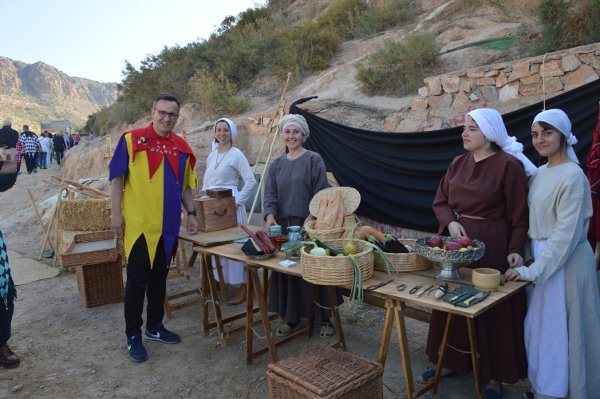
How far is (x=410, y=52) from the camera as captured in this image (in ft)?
23.3

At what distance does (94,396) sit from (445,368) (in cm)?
232

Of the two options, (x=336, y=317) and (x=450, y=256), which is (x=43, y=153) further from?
(x=450, y=256)

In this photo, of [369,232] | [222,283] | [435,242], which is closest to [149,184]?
[222,283]

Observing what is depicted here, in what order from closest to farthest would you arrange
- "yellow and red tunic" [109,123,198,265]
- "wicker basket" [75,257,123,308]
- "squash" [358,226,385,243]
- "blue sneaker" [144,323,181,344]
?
1. "squash" [358,226,385,243]
2. "yellow and red tunic" [109,123,198,265]
3. "blue sneaker" [144,323,181,344]
4. "wicker basket" [75,257,123,308]

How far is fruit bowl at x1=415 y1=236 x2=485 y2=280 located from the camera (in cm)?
215

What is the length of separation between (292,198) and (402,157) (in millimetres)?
1817

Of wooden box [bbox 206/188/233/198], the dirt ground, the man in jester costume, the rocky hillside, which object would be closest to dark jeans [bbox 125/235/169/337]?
the man in jester costume

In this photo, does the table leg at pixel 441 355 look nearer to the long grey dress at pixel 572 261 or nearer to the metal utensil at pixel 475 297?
the long grey dress at pixel 572 261

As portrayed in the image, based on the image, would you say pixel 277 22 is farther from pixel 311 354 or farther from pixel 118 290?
pixel 311 354

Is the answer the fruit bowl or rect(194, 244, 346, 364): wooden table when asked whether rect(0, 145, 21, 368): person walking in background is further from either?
the fruit bowl

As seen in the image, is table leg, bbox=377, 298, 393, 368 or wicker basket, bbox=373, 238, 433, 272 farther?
wicker basket, bbox=373, 238, 433, 272

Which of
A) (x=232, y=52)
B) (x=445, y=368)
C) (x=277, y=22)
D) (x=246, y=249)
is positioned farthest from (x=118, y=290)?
(x=277, y=22)

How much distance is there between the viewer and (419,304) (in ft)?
6.62

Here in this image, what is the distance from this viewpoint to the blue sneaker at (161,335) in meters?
3.74
